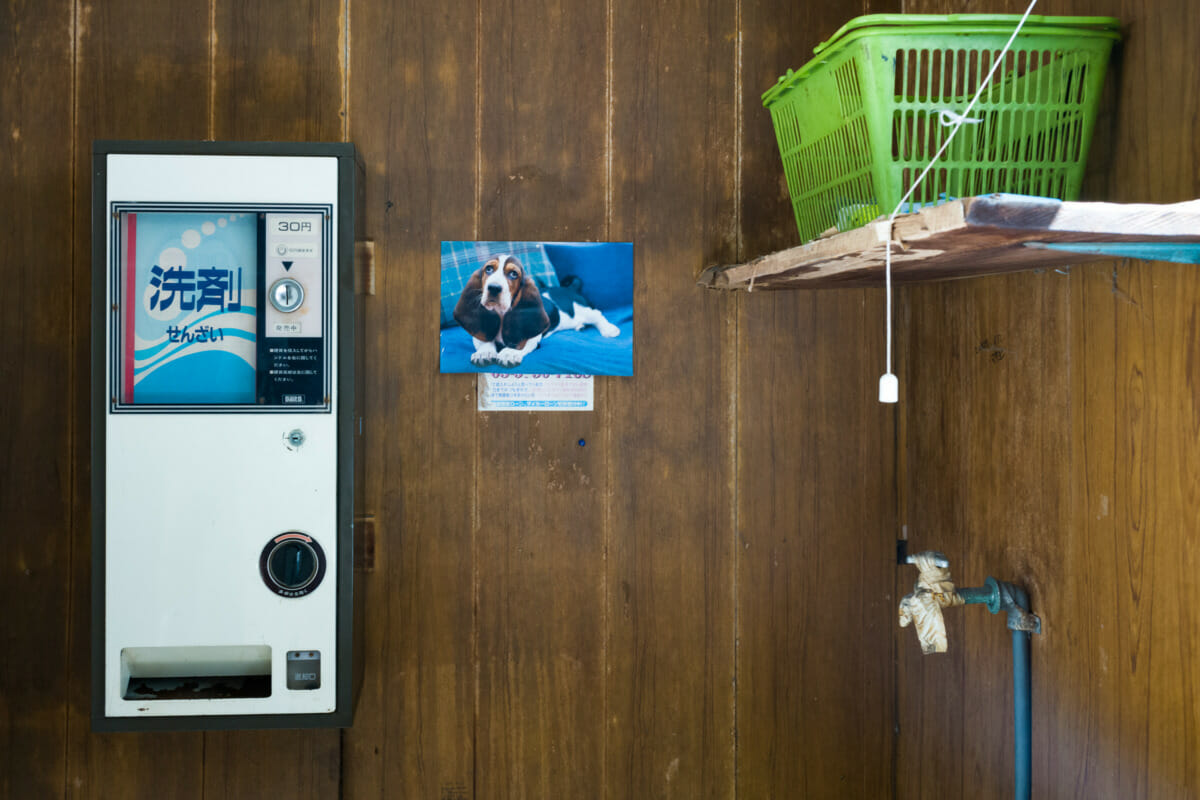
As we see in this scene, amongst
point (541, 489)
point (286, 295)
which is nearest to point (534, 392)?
point (541, 489)

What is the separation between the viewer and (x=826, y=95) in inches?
46.9

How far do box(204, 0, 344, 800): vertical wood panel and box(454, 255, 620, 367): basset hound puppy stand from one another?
41cm

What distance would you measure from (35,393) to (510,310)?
0.91 m

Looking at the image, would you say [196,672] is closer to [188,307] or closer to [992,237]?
[188,307]

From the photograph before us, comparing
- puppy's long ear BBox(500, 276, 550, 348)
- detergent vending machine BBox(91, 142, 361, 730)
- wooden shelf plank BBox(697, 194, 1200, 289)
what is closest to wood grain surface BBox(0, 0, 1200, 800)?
puppy's long ear BBox(500, 276, 550, 348)

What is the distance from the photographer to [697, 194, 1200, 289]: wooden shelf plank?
2.45ft

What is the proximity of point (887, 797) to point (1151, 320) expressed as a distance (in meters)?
1.12

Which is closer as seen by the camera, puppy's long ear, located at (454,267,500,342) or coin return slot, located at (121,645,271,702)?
coin return slot, located at (121,645,271,702)

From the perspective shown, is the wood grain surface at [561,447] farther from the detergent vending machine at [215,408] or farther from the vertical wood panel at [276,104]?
the detergent vending machine at [215,408]

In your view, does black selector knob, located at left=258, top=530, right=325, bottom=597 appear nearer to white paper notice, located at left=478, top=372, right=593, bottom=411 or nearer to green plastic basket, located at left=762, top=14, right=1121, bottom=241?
white paper notice, located at left=478, top=372, right=593, bottom=411

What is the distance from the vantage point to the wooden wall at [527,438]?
1.54m

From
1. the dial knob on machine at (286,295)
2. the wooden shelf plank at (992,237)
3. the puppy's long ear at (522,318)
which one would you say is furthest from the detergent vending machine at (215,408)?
the wooden shelf plank at (992,237)

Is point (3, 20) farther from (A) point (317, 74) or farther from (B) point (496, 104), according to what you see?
(B) point (496, 104)

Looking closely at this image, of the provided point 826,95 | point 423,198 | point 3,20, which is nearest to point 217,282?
point 423,198
